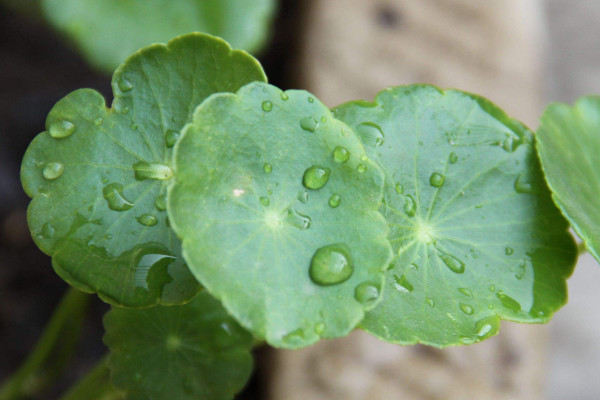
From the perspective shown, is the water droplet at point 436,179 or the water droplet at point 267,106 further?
the water droplet at point 436,179

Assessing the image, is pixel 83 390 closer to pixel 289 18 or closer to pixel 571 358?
pixel 289 18

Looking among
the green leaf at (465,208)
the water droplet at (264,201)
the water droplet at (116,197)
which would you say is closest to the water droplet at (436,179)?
the green leaf at (465,208)

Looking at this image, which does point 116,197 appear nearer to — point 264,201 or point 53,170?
point 53,170

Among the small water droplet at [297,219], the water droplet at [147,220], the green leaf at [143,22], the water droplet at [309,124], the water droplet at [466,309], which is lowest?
the green leaf at [143,22]

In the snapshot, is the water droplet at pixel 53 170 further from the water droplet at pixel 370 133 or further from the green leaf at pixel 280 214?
the water droplet at pixel 370 133

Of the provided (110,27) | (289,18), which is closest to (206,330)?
(110,27)

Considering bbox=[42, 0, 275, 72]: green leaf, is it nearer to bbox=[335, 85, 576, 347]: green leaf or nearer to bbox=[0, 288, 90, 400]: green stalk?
bbox=[0, 288, 90, 400]: green stalk

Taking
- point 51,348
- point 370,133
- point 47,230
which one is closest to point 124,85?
point 47,230
